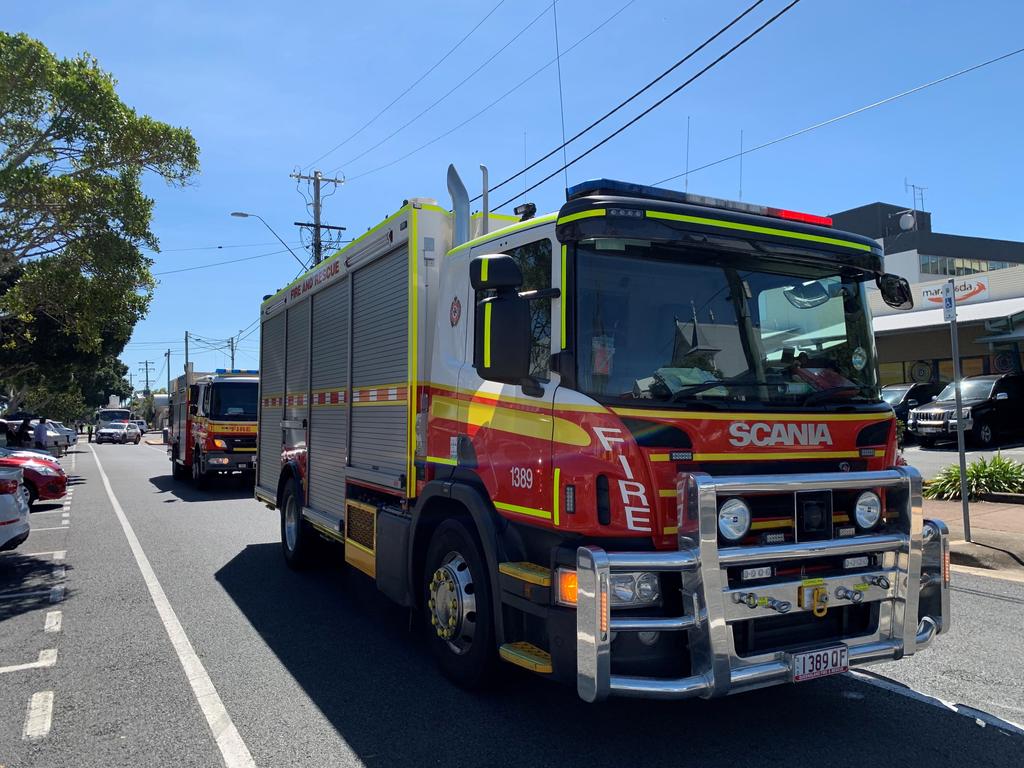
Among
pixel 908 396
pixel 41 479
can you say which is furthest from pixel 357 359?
pixel 908 396

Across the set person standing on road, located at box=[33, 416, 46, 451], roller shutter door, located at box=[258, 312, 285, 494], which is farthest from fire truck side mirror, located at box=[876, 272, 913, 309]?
person standing on road, located at box=[33, 416, 46, 451]

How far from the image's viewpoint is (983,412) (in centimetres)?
1877

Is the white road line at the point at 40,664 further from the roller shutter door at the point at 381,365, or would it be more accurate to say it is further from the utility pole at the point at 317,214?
the utility pole at the point at 317,214

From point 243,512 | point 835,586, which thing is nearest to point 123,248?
point 243,512

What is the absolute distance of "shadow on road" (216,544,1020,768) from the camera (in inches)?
147

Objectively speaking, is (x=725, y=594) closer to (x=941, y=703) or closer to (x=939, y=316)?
(x=941, y=703)

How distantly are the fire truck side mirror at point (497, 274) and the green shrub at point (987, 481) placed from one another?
10.0m

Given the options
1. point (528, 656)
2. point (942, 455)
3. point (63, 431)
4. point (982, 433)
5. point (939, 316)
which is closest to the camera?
point (528, 656)

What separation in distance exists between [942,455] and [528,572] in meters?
17.7

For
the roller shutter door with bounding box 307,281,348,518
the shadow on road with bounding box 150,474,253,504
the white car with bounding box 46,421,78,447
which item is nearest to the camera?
the roller shutter door with bounding box 307,281,348,518

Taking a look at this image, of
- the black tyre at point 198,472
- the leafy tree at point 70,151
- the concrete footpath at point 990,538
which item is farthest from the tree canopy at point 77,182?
the concrete footpath at point 990,538

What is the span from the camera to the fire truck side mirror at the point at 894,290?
15.9 feet

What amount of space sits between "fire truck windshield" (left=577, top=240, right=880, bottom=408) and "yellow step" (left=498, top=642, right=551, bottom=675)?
1.30 m

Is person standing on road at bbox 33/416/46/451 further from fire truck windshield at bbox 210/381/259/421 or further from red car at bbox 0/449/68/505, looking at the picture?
red car at bbox 0/449/68/505
